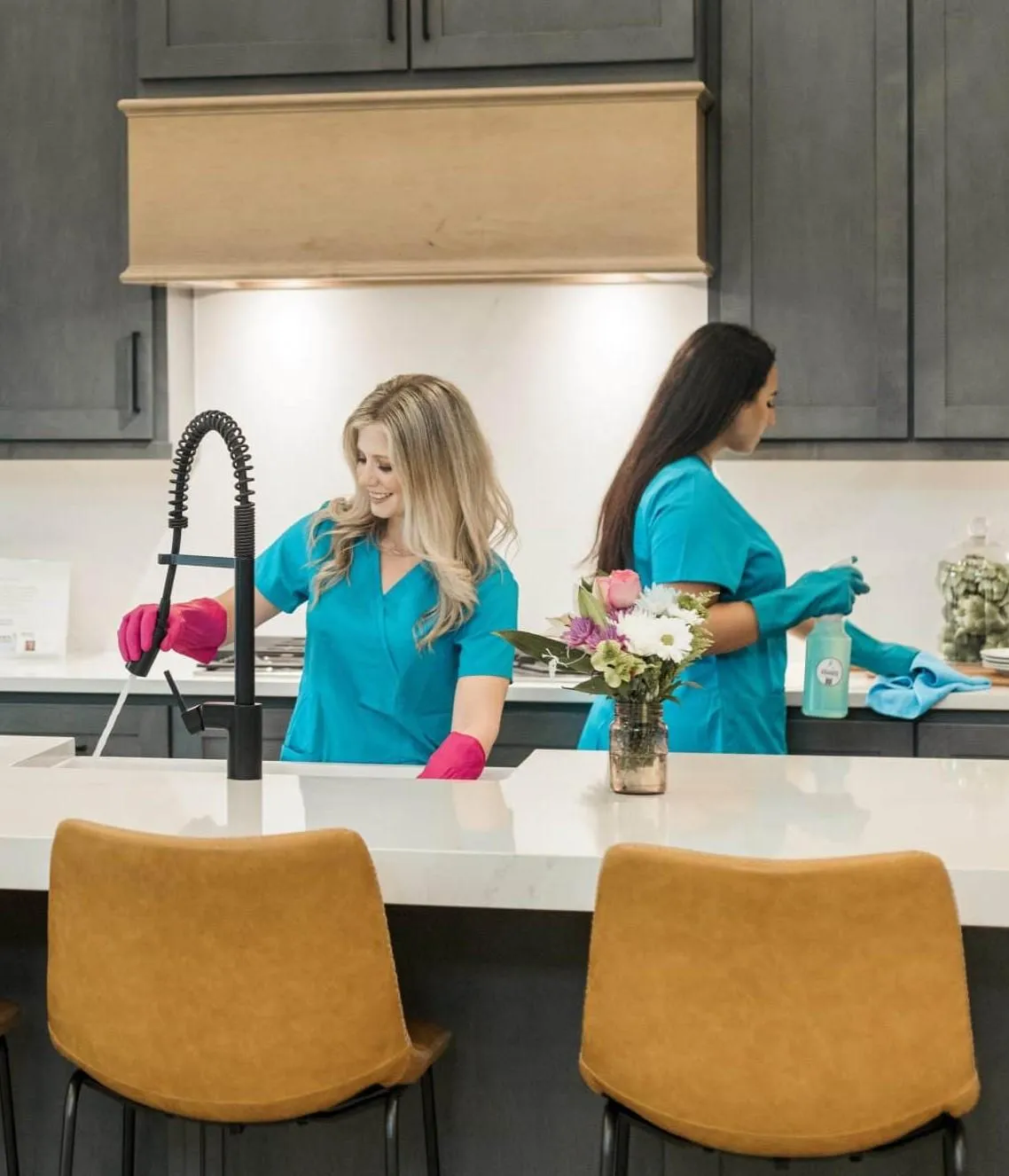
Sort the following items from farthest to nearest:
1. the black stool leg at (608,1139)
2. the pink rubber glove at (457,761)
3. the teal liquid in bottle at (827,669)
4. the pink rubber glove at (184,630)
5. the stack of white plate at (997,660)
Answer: the stack of white plate at (997,660)
the teal liquid in bottle at (827,669)
the pink rubber glove at (184,630)
the pink rubber glove at (457,761)
the black stool leg at (608,1139)

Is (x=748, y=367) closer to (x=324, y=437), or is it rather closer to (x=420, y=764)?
(x=420, y=764)

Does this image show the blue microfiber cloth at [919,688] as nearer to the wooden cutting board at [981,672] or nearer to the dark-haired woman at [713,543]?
the wooden cutting board at [981,672]

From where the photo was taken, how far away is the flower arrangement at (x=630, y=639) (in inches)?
76.9

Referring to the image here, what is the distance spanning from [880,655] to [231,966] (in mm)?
1993

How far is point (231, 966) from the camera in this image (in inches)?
64.0

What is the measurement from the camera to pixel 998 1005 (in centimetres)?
195

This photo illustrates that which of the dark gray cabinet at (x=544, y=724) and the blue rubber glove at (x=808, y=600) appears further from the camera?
the dark gray cabinet at (x=544, y=724)

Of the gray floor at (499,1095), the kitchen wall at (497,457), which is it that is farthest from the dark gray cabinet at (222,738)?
the gray floor at (499,1095)

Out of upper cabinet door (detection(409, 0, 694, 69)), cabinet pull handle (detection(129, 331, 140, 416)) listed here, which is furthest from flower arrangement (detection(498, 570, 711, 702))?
cabinet pull handle (detection(129, 331, 140, 416))

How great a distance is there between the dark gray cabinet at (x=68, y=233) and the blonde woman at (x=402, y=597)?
4.20ft

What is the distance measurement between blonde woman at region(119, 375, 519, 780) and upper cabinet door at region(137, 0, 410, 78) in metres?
1.27

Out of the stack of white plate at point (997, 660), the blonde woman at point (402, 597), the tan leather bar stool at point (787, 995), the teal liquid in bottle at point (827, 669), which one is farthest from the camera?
the stack of white plate at point (997, 660)

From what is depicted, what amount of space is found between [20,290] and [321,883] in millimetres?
2520

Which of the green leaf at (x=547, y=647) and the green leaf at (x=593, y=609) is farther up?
the green leaf at (x=593, y=609)
